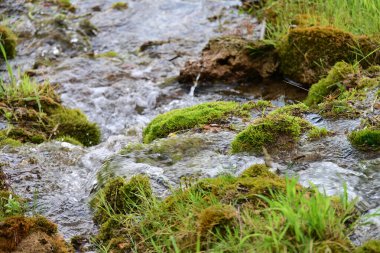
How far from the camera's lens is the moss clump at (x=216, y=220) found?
2.71 metres

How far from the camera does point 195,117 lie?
4809mm

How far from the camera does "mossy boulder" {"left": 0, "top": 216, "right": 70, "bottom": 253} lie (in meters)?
3.02

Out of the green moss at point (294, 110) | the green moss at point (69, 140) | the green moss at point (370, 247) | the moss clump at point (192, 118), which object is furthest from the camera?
the green moss at point (69, 140)

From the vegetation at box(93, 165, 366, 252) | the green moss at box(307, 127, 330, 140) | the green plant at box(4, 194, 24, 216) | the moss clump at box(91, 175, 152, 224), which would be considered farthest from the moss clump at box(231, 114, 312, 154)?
the green plant at box(4, 194, 24, 216)

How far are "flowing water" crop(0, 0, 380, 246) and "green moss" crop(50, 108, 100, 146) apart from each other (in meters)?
0.16

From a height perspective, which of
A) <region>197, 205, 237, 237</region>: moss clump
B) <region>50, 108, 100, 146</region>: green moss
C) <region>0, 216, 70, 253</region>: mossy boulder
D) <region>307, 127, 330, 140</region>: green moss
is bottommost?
<region>50, 108, 100, 146</region>: green moss

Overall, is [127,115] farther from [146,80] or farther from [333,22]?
[333,22]

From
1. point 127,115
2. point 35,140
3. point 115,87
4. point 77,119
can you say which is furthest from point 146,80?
point 35,140

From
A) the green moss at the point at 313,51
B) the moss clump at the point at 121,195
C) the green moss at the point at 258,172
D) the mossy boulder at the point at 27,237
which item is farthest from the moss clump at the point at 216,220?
the green moss at the point at 313,51

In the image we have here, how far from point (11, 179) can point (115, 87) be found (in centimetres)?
314

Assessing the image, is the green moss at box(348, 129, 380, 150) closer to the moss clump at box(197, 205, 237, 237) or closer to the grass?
the moss clump at box(197, 205, 237, 237)

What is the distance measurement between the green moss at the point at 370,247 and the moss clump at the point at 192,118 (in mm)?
2445


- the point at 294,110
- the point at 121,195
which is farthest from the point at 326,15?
the point at 121,195

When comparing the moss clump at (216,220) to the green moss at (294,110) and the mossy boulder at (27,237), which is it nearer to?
the mossy boulder at (27,237)
